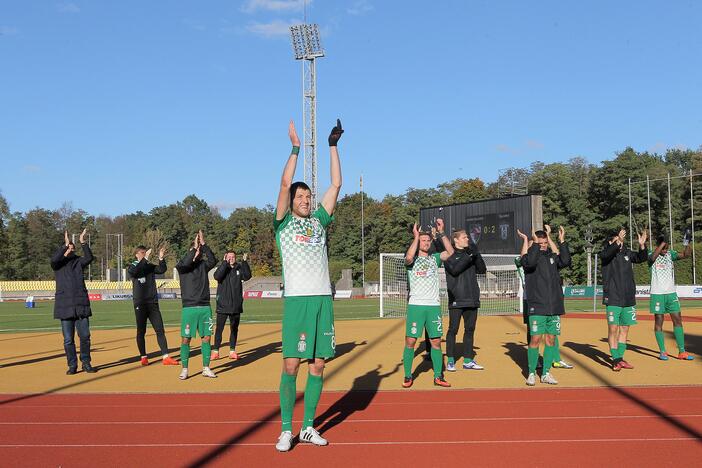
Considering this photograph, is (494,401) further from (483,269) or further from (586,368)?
(586,368)

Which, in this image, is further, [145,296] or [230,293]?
[230,293]

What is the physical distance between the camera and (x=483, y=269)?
34.2 ft

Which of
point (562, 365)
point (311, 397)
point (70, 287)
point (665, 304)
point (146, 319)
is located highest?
point (70, 287)

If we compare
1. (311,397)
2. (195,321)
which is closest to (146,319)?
(195,321)

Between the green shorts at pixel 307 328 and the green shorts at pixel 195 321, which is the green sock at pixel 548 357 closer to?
the green shorts at pixel 307 328

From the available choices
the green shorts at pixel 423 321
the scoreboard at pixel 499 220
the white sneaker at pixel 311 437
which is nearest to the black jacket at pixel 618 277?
the green shorts at pixel 423 321

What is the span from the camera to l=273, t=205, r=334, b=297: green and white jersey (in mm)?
6090

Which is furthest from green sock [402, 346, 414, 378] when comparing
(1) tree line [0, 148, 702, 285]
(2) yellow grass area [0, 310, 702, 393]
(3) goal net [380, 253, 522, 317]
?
(1) tree line [0, 148, 702, 285]

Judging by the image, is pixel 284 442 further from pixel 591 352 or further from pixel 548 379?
pixel 591 352

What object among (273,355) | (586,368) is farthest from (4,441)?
(586,368)

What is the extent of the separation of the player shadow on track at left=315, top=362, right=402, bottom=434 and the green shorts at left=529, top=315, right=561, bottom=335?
2454 millimetres

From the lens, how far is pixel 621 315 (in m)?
11.2

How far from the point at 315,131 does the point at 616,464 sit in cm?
4752

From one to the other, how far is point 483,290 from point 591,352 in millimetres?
24139
